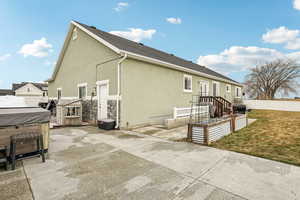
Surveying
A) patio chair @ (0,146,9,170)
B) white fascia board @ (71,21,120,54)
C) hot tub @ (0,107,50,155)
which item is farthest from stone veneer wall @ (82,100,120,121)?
patio chair @ (0,146,9,170)

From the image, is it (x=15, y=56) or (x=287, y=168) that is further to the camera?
(x=15, y=56)

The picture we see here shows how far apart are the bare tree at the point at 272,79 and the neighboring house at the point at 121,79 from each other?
19.8 meters

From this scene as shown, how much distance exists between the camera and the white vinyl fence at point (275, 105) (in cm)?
1547

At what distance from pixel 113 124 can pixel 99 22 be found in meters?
10.6

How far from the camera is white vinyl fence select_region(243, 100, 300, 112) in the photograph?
50.8ft

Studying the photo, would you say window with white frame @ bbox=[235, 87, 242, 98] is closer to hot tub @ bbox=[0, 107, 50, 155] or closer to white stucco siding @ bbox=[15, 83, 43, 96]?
hot tub @ bbox=[0, 107, 50, 155]

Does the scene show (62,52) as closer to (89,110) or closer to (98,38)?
(98,38)

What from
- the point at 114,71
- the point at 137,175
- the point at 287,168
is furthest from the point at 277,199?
the point at 114,71

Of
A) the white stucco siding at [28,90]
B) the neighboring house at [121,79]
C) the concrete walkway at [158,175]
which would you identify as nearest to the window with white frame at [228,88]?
the neighboring house at [121,79]

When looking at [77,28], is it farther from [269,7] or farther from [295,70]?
[295,70]

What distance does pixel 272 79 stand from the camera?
2464cm

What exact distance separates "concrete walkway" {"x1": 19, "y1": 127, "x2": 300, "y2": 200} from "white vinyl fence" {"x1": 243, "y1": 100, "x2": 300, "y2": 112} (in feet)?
57.5

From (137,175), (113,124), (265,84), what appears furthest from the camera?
(265,84)

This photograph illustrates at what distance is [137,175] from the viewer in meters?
2.78
